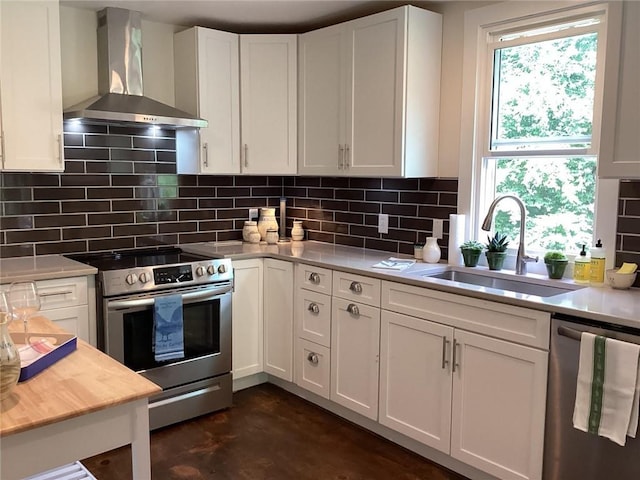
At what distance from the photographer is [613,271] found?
2.56 meters

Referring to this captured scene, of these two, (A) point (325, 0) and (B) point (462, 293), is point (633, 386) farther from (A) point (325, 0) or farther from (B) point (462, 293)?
(A) point (325, 0)

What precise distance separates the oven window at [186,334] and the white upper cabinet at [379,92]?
1171 millimetres

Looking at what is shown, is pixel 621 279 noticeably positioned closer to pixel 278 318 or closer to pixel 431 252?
pixel 431 252

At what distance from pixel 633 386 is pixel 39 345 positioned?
196 centimetres

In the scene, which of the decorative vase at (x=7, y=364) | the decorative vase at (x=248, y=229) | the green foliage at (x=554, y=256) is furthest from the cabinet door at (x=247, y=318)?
the decorative vase at (x=7, y=364)

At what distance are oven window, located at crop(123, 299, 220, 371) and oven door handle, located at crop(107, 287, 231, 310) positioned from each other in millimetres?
49

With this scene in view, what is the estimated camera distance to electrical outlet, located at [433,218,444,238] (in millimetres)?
3389

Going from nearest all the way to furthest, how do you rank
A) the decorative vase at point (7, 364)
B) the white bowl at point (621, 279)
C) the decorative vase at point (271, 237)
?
the decorative vase at point (7, 364) < the white bowl at point (621, 279) < the decorative vase at point (271, 237)

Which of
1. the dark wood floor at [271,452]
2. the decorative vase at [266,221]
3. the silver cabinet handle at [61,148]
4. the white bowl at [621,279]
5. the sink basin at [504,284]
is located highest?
the silver cabinet handle at [61,148]

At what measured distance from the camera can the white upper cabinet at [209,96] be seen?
142 inches

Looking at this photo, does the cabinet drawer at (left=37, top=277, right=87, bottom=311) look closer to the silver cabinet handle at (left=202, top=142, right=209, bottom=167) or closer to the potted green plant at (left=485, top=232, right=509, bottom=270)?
the silver cabinet handle at (left=202, top=142, right=209, bottom=167)

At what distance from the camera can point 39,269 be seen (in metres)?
2.92

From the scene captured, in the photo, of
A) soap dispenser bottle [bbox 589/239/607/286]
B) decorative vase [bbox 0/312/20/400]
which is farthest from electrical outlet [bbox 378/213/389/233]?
decorative vase [bbox 0/312/20/400]

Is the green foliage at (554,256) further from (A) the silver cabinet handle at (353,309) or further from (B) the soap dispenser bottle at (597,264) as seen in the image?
(A) the silver cabinet handle at (353,309)
